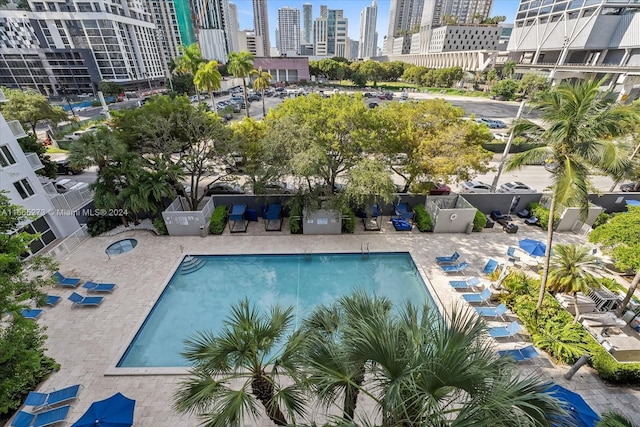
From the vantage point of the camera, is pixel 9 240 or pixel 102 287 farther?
pixel 102 287

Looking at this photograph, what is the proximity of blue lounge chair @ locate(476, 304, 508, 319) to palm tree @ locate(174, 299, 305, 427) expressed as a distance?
9.17m

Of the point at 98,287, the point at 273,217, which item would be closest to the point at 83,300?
the point at 98,287

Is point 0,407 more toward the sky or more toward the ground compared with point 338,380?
more toward the ground

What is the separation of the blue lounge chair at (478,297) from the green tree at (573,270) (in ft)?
7.88

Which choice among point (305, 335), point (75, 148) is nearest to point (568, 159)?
point (305, 335)

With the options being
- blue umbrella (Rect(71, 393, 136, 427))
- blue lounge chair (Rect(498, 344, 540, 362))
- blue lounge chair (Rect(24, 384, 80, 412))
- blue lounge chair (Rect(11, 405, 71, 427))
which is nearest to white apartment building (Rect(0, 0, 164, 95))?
blue lounge chair (Rect(24, 384, 80, 412))

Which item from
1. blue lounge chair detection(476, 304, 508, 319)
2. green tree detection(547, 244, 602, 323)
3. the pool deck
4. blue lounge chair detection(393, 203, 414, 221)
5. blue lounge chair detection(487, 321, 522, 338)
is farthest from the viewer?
blue lounge chair detection(393, 203, 414, 221)

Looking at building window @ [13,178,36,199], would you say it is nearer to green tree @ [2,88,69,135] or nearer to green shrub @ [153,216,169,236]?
green shrub @ [153,216,169,236]

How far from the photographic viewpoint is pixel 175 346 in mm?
A: 11312

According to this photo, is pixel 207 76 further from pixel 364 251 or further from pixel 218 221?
pixel 364 251

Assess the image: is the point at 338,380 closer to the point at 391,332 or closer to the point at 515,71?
the point at 391,332

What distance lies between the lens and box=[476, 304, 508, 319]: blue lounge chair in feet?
38.8

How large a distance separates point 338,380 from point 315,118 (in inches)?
532

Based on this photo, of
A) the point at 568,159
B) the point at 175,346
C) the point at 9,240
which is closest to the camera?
the point at 9,240
